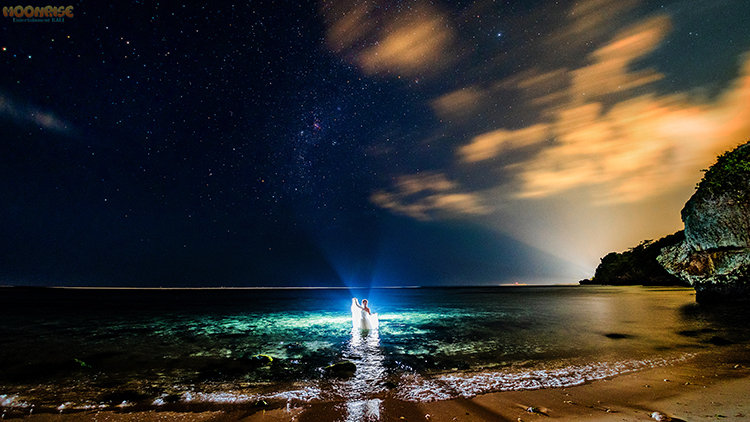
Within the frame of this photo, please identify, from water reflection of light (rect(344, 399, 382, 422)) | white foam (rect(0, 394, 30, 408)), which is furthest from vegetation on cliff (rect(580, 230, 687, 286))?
white foam (rect(0, 394, 30, 408))

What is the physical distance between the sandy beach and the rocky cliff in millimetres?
26787

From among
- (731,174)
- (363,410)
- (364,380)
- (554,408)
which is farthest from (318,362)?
(731,174)

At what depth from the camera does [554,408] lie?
5605 mm

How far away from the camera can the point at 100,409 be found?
646 cm

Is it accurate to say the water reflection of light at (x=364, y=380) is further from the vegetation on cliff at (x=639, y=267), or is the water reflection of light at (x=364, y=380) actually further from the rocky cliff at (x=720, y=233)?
the vegetation on cliff at (x=639, y=267)

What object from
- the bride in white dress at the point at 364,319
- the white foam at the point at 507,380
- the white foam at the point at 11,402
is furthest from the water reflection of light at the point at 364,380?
the white foam at the point at 11,402

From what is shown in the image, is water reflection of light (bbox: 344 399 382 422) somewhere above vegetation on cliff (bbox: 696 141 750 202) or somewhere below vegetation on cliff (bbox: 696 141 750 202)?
below

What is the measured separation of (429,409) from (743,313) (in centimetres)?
2819

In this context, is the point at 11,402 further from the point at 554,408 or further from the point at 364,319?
the point at 364,319

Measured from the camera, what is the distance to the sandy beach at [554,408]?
5.16 meters

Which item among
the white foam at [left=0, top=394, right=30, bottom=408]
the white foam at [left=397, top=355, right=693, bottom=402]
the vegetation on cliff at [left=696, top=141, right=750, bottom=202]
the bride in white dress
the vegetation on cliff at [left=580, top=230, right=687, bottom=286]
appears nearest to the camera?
the white foam at [left=0, top=394, right=30, bottom=408]

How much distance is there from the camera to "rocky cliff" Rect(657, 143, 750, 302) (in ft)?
79.4

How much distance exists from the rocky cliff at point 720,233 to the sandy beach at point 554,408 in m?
26.8

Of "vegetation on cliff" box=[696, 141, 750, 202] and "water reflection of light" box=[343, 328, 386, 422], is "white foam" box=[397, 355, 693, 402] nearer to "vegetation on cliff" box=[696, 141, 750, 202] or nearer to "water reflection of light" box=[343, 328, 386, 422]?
"water reflection of light" box=[343, 328, 386, 422]
